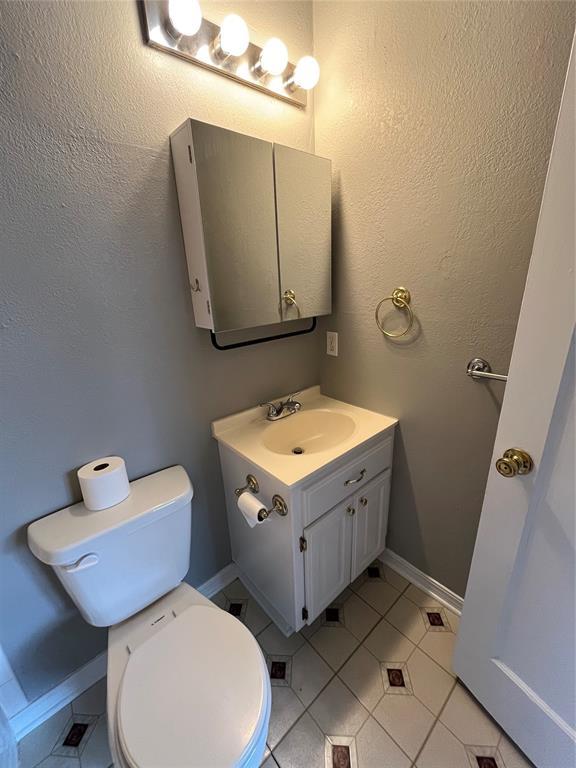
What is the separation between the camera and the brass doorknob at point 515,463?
764mm

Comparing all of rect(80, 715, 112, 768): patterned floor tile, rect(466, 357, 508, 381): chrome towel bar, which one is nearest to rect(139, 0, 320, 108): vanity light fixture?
rect(466, 357, 508, 381): chrome towel bar

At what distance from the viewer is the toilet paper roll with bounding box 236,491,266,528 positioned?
3.49 feet

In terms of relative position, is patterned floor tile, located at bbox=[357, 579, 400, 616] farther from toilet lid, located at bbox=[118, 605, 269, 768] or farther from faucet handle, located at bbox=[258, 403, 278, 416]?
faucet handle, located at bbox=[258, 403, 278, 416]

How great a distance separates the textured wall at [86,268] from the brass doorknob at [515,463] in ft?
3.19

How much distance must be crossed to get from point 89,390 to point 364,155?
4.10 ft

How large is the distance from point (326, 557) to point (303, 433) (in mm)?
494

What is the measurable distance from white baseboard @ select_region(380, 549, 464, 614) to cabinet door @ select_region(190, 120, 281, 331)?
4.24 ft

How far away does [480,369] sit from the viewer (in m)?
1.06

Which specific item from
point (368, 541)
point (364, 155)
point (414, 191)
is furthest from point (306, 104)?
point (368, 541)

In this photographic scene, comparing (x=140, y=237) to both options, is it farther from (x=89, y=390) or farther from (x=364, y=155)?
(x=364, y=155)

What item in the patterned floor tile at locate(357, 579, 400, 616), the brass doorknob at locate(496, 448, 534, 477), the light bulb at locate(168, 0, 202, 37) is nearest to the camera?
the brass doorknob at locate(496, 448, 534, 477)

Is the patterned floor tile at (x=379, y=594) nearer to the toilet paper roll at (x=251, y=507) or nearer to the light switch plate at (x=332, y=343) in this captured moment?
the toilet paper roll at (x=251, y=507)

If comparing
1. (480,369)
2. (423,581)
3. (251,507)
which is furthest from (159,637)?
(480,369)

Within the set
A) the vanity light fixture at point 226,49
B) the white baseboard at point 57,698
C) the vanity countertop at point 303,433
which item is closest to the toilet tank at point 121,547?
the vanity countertop at point 303,433
